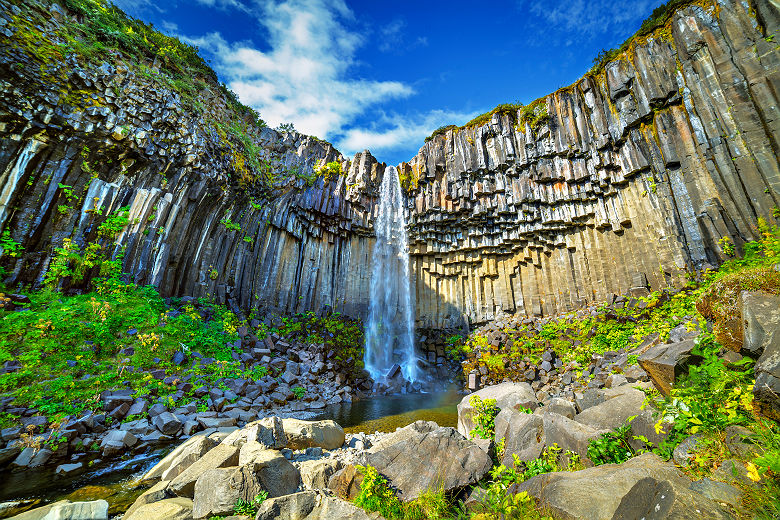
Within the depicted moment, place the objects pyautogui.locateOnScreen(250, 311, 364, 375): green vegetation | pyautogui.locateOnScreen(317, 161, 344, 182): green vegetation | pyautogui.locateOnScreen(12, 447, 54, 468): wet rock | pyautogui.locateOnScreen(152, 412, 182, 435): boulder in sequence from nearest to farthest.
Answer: pyautogui.locateOnScreen(12, 447, 54, 468): wet rock
pyautogui.locateOnScreen(152, 412, 182, 435): boulder
pyautogui.locateOnScreen(250, 311, 364, 375): green vegetation
pyautogui.locateOnScreen(317, 161, 344, 182): green vegetation

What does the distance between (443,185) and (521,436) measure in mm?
20433

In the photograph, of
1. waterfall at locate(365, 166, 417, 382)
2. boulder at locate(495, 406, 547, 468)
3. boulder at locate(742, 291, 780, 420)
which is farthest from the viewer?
waterfall at locate(365, 166, 417, 382)

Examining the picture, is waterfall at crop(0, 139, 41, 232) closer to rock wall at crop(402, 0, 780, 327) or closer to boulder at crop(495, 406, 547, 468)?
boulder at crop(495, 406, 547, 468)

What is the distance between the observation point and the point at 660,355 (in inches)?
197

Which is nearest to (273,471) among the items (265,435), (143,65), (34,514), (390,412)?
(265,435)

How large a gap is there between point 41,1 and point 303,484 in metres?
21.6

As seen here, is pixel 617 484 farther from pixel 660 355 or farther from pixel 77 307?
pixel 77 307

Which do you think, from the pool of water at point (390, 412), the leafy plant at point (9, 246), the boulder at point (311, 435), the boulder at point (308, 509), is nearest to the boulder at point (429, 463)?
the boulder at point (308, 509)

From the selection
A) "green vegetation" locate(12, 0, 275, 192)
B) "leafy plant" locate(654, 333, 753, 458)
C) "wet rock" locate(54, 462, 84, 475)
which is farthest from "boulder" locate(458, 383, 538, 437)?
"green vegetation" locate(12, 0, 275, 192)

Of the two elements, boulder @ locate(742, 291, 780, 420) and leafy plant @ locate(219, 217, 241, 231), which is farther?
leafy plant @ locate(219, 217, 241, 231)

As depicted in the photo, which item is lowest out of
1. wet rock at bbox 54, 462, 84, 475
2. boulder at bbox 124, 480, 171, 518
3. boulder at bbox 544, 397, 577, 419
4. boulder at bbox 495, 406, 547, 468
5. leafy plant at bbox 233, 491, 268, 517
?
wet rock at bbox 54, 462, 84, 475

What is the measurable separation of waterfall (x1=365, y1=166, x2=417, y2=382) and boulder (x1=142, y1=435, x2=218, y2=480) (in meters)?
15.6

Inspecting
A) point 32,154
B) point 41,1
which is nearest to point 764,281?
point 32,154

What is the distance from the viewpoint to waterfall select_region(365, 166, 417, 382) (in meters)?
22.8
